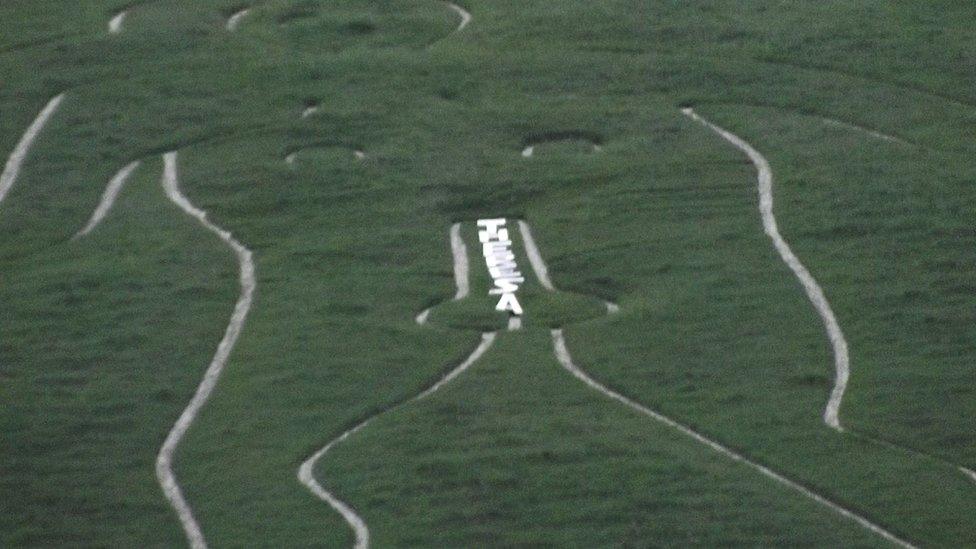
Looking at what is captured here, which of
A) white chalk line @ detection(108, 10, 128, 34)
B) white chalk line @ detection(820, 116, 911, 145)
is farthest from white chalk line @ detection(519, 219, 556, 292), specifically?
white chalk line @ detection(108, 10, 128, 34)

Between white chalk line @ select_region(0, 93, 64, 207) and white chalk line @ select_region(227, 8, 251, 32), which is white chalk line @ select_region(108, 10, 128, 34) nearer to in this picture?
white chalk line @ select_region(227, 8, 251, 32)

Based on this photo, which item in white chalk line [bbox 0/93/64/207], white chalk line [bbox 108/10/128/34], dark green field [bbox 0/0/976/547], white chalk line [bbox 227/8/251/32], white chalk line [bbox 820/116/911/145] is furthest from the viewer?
white chalk line [bbox 227/8/251/32]

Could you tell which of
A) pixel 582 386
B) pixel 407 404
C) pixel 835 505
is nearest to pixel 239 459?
pixel 407 404

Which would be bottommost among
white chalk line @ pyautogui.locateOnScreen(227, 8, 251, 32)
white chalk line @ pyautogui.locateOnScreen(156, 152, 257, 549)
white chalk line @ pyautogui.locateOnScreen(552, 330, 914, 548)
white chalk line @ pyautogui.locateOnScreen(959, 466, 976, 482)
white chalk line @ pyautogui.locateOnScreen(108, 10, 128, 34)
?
white chalk line @ pyautogui.locateOnScreen(959, 466, 976, 482)

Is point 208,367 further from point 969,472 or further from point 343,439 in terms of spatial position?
point 969,472

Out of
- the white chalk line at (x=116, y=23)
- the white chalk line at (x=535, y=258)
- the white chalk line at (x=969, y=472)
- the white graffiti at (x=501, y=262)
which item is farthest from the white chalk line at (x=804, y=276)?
the white chalk line at (x=116, y=23)

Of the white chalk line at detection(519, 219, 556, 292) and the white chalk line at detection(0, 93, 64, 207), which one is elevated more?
the white chalk line at detection(0, 93, 64, 207)

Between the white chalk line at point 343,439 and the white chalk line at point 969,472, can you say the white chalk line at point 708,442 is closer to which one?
the white chalk line at point 343,439
